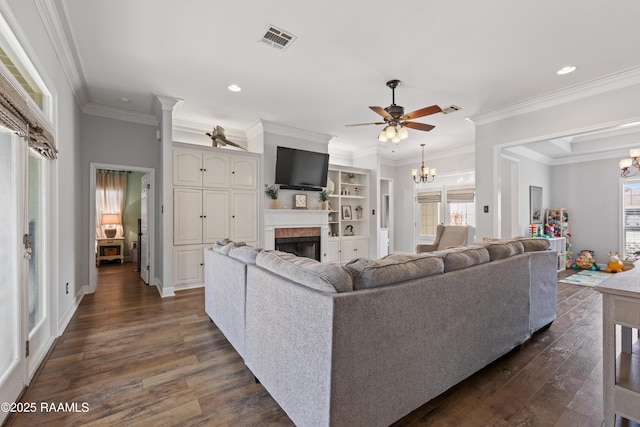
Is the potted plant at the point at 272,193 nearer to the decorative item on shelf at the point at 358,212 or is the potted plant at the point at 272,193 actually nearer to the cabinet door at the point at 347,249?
the cabinet door at the point at 347,249

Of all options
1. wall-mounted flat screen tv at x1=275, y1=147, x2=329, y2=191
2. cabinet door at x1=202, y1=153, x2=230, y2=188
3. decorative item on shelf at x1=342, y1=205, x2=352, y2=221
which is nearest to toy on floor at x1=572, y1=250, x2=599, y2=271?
decorative item on shelf at x1=342, y1=205, x2=352, y2=221

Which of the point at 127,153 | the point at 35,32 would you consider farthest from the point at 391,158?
the point at 35,32

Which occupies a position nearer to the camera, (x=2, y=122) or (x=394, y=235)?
Result: (x=2, y=122)

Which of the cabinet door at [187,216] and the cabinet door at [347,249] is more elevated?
the cabinet door at [187,216]

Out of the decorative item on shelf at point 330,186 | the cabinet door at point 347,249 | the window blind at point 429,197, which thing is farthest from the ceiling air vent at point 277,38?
the window blind at point 429,197

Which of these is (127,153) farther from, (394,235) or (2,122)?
(394,235)

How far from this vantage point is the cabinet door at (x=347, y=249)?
6.43 meters

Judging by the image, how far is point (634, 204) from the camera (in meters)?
5.89

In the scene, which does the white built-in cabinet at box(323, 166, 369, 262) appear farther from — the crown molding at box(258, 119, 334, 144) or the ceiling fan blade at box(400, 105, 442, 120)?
the ceiling fan blade at box(400, 105, 442, 120)

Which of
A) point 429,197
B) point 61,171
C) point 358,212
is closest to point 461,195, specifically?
point 429,197

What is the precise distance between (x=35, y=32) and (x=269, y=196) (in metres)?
3.48

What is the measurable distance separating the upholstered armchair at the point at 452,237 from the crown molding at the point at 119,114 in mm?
4985

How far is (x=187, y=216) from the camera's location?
4.46 metres

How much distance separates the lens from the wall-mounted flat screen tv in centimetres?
517
